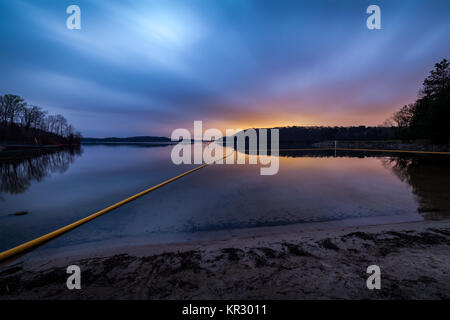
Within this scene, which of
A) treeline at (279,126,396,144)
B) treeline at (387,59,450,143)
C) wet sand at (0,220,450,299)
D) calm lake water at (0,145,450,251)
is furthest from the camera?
treeline at (279,126,396,144)

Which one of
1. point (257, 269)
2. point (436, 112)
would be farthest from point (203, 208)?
point (436, 112)

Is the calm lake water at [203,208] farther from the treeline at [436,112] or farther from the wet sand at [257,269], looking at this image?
the treeline at [436,112]

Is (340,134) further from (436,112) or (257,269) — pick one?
(257,269)

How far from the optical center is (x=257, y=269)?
177 centimetres

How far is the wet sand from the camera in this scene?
148 centimetres

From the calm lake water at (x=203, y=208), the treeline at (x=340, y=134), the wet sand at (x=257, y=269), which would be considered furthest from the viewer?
the treeline at (x=340, y=134)

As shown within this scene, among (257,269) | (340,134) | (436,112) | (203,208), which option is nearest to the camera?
(257,269)

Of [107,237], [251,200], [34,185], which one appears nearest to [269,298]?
[107,237]

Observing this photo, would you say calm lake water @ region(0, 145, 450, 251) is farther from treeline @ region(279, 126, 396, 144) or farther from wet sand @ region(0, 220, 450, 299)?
treeline @ region(279, 126, 396, 144)

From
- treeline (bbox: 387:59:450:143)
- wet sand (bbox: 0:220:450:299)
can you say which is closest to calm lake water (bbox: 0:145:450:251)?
wet sand (bbox: 0:220:450:299)

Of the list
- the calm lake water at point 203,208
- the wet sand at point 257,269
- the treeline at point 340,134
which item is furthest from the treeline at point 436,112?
the treeline at point 340,134

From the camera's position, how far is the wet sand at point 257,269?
4.84 ft
